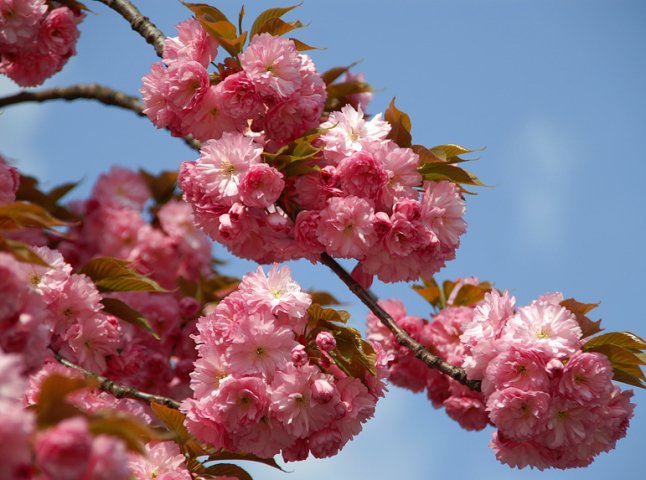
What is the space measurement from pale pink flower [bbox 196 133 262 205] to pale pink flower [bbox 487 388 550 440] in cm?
107

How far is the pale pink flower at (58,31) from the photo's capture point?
3.64 metres

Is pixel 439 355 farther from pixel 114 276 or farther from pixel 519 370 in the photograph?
pixel 114 276

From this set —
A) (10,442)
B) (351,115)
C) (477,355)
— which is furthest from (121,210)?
(10,442)

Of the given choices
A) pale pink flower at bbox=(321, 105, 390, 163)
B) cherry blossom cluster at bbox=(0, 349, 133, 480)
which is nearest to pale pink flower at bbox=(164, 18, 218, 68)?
pale pink flower at bbox=(321, 105, 390, 163)

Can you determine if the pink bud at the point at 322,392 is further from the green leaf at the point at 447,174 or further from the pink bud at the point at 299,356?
the green leaf at the point at 447,174

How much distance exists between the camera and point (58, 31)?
3689 millimetres

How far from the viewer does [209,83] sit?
2.88 meters

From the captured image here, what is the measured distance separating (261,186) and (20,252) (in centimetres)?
106

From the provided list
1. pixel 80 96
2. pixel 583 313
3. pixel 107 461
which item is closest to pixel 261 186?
pixel 583 313

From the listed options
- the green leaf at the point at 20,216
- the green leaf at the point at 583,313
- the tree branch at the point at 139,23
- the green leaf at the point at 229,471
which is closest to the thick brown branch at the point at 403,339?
the green leaf at the point at 583,313

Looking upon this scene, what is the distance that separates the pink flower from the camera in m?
1.36

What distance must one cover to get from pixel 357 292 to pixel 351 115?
613 mm

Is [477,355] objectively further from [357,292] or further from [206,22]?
[206,22]

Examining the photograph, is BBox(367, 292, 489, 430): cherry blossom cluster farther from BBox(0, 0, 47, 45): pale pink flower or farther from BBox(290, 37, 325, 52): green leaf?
BBox(0, 0, 47, 45): pale pink flower
